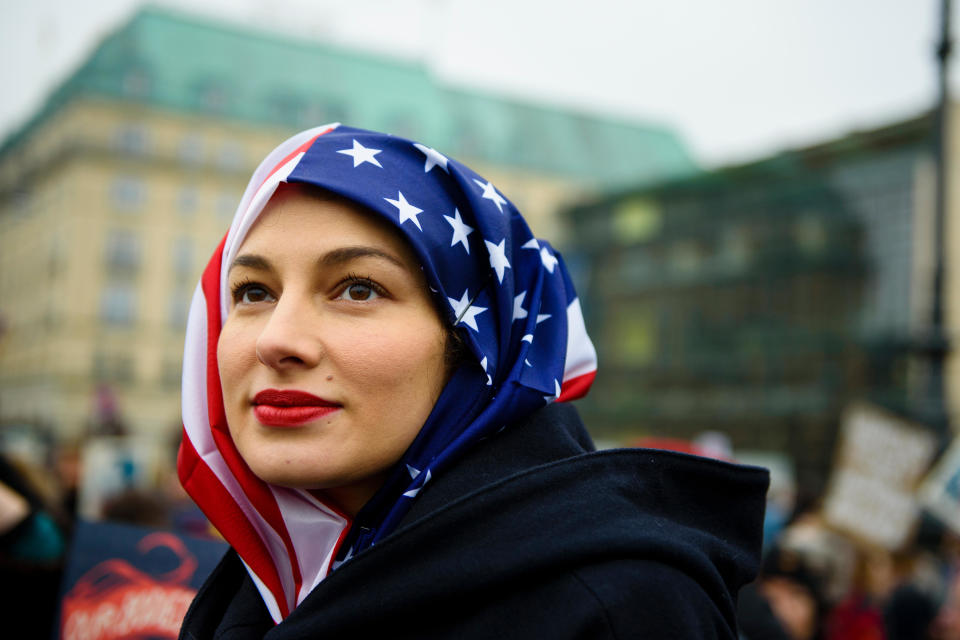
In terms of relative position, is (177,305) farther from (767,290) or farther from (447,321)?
(447,321)

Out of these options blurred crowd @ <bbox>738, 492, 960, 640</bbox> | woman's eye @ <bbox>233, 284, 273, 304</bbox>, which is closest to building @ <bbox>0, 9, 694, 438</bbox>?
blurred crowd @ <bbox>738, 492, 960, 640</bbox>

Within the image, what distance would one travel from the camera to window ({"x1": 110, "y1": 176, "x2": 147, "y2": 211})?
36.9m

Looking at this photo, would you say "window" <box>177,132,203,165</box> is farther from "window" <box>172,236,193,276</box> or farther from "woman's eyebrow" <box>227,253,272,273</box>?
"woman's eyebrow" <box>227,253,272,273</box>

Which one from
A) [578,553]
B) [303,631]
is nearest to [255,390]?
[303,631]

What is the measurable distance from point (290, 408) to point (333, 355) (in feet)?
0.36

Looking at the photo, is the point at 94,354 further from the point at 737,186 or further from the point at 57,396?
the point at 737,186

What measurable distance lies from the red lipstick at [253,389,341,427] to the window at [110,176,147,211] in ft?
125

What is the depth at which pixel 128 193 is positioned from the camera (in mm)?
37750

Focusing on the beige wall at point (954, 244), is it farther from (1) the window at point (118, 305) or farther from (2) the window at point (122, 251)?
(1) the window at point (118, 305)

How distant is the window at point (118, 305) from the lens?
3894 cm

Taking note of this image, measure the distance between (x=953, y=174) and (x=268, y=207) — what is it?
3226cm

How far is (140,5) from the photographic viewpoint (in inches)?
1174

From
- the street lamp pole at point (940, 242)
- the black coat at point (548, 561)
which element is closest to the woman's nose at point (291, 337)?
the black coat at point (548, 561)

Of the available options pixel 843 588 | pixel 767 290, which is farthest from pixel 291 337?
pixel 767 290
